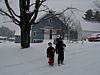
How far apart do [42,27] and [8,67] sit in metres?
53.3

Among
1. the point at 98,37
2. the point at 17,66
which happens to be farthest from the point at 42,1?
the point at 98,37

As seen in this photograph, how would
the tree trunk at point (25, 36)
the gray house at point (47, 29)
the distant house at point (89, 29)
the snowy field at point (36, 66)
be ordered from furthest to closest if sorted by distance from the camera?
the distant house at point (89, 29) → the gray house at point (47, 29) → the tree trunk at point (25, 36) → the snowy field at point (36, 66)

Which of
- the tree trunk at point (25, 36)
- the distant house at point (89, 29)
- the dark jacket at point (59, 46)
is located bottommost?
the dark jacket at point (59, 46)

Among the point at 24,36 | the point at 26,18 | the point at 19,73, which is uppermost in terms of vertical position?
the point at 26,18

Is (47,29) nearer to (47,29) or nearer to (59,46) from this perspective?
(47,29)

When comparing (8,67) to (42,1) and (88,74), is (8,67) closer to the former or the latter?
(88,74)

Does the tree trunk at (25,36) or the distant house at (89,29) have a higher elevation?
the distant house at (89,29)

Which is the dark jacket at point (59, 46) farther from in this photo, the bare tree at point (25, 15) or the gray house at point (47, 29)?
the gray house at point (47, 29)

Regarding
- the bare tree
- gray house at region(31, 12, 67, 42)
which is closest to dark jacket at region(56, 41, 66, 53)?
the bare tree

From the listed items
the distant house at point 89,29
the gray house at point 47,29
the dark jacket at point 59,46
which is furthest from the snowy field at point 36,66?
the distant house at point 89,29

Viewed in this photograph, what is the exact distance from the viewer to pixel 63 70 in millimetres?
12789

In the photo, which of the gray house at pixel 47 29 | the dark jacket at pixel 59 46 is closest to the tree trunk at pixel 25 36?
the dark jacket at pixel 59 46

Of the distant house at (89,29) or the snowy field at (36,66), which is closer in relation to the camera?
the snowy field at (36,66)

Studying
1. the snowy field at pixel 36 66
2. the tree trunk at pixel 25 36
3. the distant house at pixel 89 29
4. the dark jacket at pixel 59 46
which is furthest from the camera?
the distant house at pixel 89 29
